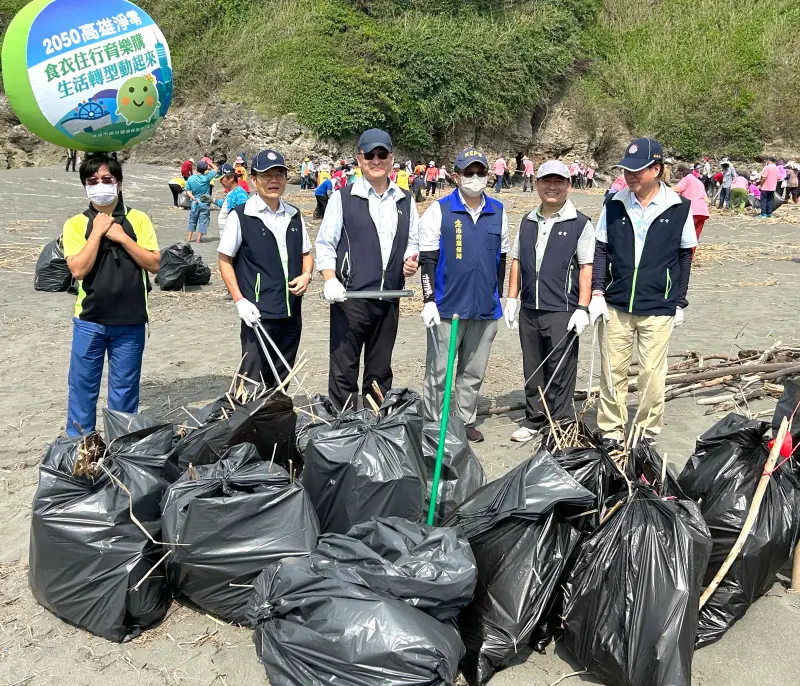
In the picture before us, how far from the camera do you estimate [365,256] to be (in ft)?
14.0

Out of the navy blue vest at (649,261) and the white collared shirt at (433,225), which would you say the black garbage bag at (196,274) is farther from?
the navy blue vest at (649,261)

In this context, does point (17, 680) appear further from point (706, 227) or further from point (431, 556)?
point (706, 227)

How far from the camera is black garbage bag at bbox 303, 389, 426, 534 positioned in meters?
2.89

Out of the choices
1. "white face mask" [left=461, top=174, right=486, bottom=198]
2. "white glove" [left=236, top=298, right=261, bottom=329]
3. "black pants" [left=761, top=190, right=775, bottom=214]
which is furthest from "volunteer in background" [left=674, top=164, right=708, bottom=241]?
"black pants" [left=761, top=190, right=775, bottom=214]

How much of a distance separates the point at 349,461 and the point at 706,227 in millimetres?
15910

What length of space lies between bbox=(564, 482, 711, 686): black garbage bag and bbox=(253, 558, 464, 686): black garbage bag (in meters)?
0.50

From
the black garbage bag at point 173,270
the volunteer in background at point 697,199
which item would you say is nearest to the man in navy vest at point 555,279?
the volunteer in background at point 697,199

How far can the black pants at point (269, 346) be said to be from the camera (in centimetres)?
419

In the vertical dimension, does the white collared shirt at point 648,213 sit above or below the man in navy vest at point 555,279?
above

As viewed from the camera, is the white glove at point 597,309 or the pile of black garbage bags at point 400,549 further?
the white glove at point 597,309

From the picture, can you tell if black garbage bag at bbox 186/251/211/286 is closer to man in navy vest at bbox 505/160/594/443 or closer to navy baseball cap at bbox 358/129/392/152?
navy baseball cap at bbox 358/129/392/152

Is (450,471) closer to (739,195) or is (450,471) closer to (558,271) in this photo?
(558,271)

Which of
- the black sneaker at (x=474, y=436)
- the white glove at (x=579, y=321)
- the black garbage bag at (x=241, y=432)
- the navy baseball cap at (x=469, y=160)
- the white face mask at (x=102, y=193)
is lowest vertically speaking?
the black sneaker at (x=474, y=436)

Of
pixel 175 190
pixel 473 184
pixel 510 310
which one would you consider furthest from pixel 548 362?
pixel 175 190
